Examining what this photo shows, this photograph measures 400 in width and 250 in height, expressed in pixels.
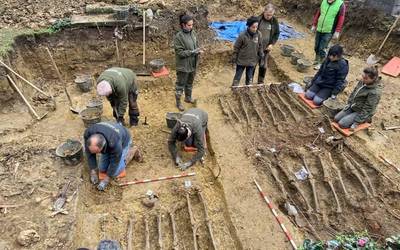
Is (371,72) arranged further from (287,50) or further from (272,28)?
(287,50)

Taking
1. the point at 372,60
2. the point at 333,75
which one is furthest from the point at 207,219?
the point at 372,60

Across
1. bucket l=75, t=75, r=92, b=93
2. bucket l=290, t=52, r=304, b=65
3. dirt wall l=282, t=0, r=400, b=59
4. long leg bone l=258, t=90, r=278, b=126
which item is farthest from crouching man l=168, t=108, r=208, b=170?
dirt wall l=282, t=0, r=400, b=59

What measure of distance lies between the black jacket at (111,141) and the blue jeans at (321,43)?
5946mm

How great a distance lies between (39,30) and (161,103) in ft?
11.3

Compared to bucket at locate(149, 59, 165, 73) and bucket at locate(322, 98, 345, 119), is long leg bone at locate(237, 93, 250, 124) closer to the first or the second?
bucket at locate(322, 98, 345, 119)

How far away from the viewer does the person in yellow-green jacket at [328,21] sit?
8406 mm

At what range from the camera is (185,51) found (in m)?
6.84

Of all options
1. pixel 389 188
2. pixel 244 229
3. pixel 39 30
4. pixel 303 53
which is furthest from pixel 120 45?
pixel 389 188

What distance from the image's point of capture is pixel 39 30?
8.25m

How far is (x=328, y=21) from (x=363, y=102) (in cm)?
281

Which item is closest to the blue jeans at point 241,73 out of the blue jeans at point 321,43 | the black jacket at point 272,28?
the black jacket at point 272,28

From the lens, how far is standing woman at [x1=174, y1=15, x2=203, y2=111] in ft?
21.9

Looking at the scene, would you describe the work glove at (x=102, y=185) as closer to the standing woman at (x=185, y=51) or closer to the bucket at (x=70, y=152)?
the bucket at (x=70, y=152)

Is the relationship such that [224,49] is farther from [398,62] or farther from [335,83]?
[398,62]
